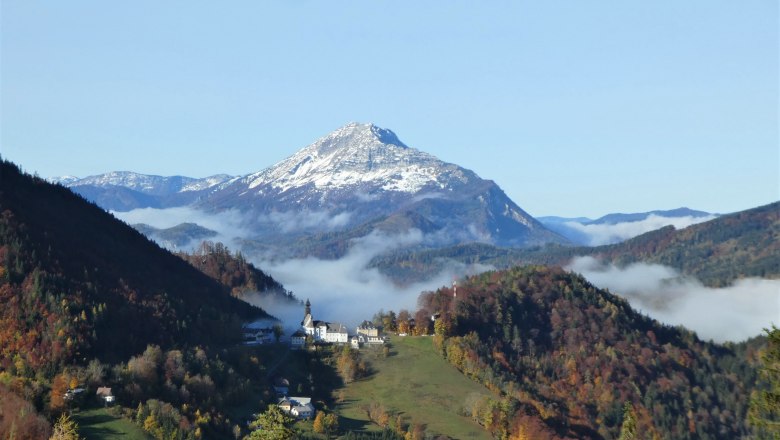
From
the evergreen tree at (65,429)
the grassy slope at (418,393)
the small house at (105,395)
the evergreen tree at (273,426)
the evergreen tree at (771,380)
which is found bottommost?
the grassy slope at (418,393)

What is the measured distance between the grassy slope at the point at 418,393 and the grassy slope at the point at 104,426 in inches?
1609

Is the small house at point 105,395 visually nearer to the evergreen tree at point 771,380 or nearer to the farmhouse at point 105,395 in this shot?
the farmhouse at point 105,395

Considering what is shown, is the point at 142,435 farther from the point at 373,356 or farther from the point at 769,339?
the point at 769,339

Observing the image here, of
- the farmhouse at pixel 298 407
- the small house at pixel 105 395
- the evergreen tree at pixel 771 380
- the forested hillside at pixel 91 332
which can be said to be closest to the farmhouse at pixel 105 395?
the small house at pixel 105 395

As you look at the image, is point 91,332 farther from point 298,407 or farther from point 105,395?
point 298,407

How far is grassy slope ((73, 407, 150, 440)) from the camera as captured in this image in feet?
401

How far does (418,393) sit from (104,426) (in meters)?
70.0

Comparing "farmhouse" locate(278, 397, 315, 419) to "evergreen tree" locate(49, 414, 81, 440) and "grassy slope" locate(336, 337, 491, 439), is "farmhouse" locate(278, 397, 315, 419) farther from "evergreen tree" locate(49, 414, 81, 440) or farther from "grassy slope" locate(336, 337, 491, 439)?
"evergreen tree" locate(49, 414, 81, 440)

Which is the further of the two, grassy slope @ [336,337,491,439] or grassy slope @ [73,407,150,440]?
grassy slope @ [336,337,491,439]

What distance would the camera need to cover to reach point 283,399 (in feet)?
521

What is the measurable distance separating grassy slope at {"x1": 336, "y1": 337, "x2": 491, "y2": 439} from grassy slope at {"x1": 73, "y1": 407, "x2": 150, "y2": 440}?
1609 inches

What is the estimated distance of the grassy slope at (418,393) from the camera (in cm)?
16025

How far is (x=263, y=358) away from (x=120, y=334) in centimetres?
3321

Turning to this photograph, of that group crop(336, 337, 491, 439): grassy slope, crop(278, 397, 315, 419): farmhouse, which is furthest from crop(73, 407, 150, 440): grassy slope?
crop(336, 337, 491, 439): grassy slope
